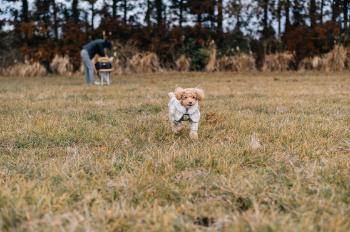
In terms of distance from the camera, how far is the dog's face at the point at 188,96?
5094 mm

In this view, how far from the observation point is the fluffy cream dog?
201 inches

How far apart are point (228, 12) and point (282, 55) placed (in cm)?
406

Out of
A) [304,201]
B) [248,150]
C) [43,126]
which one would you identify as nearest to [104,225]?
[304,201]

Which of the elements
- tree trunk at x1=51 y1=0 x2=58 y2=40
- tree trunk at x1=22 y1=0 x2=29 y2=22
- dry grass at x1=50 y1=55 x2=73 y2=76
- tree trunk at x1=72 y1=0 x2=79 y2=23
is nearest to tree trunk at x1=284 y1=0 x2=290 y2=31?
tree trunk at x1=72 y1=0 x2=79 y2=23

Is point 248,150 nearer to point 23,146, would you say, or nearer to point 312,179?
point 312,179

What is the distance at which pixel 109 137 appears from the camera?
516 centimetres

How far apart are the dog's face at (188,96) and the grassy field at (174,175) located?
39 centimetres

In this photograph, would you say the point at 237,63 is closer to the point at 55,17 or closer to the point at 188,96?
the point at 55,17

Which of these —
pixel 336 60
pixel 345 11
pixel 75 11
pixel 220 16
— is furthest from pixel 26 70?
pixel 345 11

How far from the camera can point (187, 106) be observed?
516 centimetres

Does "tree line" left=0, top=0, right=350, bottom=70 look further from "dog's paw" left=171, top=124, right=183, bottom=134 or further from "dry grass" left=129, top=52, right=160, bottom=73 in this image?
"dog's paw" left=171, top=124, right=183, bottom=134

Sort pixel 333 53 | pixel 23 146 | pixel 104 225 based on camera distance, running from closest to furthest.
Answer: pixel 104 225 < pixel 23 146 < pixel 333 53

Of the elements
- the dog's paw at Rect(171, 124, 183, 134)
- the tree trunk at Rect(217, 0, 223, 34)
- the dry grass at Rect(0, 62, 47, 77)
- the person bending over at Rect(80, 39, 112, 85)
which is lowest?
the dog's paw at Rect(171, 124, 183, 134)

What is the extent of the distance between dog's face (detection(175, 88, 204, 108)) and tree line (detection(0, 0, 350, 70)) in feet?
66.3
